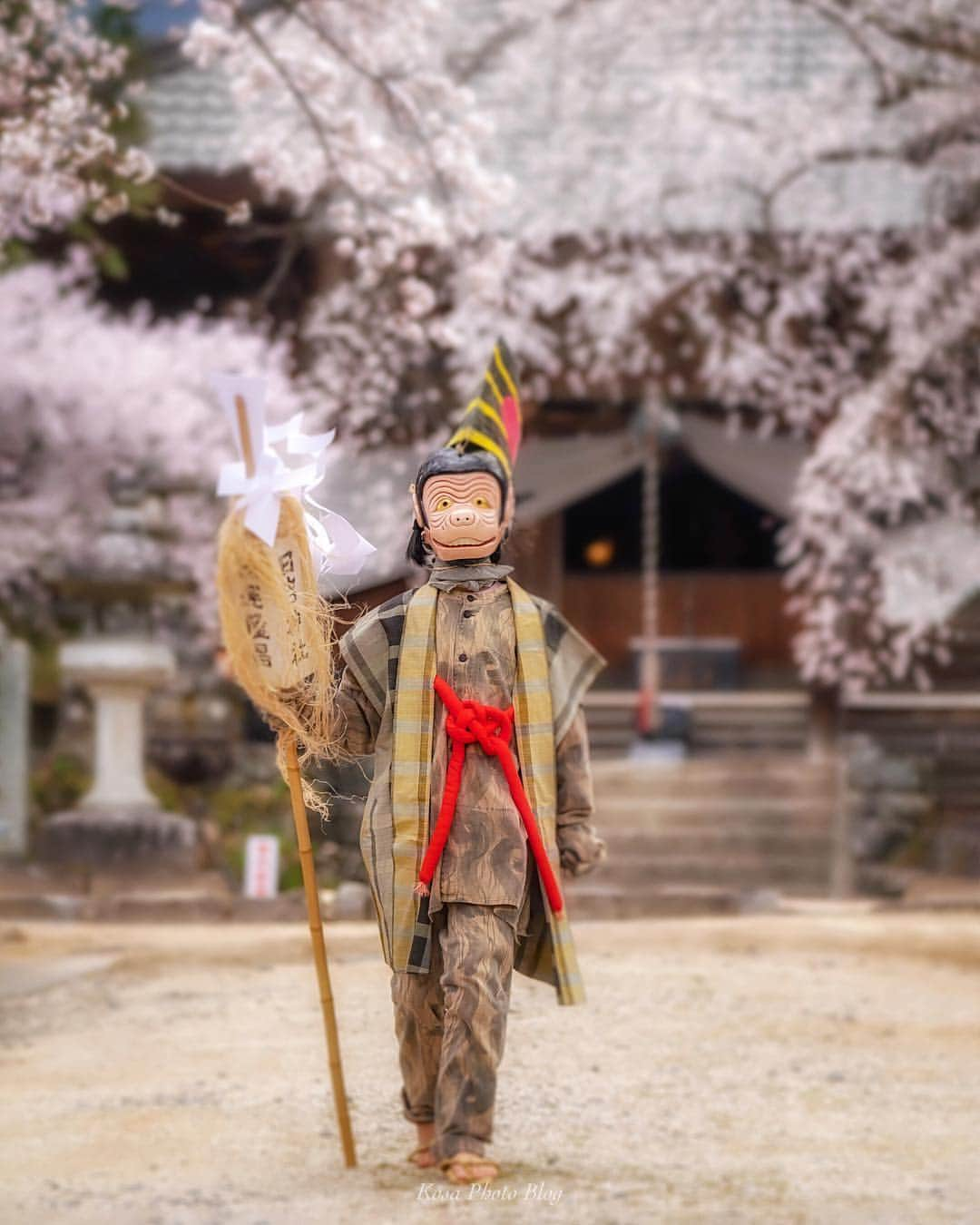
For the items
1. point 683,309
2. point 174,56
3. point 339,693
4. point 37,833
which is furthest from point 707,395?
point 339,693

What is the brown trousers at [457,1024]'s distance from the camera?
3738 millimetres

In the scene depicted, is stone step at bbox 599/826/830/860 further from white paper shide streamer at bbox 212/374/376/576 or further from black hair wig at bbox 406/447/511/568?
white paper shide streamer at bbox 212/374/376/576

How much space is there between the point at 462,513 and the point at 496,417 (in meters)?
0.38

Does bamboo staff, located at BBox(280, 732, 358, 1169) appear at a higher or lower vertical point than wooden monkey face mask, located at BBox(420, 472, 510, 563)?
lower

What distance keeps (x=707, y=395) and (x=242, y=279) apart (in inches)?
151

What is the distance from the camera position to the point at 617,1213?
359 cm

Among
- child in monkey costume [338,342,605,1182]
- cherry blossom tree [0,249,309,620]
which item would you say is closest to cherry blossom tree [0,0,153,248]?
child in monkey costume [338,342,605,1182]

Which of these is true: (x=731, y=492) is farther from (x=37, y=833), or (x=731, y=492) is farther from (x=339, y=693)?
(x=339, y=693)

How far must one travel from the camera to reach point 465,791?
389 cm

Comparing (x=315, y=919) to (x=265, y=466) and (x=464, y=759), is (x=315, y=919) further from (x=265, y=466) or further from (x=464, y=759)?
(x=265, y=466)

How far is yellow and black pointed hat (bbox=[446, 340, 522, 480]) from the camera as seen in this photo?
412 cm

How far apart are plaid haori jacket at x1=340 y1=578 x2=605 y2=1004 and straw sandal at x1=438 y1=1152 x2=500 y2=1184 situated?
41 cm

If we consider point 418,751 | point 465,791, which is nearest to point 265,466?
point 418,751

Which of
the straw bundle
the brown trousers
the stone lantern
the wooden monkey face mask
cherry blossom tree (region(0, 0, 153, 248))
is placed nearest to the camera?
the straw bundle
